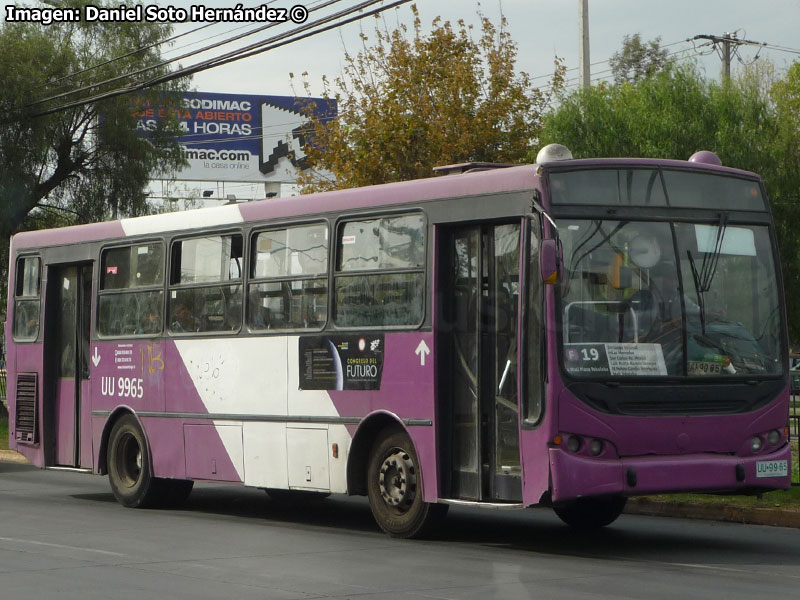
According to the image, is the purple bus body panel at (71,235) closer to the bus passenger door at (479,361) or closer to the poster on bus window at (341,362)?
the poster on bus window at (341,362)

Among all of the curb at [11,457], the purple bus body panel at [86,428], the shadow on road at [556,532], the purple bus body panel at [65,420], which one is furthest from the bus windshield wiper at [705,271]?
the curb at [11,457]

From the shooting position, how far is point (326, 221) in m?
12.9

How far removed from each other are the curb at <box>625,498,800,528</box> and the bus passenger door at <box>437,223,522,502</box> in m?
3.66

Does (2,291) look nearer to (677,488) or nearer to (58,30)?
(58,30)

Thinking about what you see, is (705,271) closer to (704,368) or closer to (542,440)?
(704,368)

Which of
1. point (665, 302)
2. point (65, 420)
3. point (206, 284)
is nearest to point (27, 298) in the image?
point (65, 420)

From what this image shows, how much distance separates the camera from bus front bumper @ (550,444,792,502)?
33.8 feet

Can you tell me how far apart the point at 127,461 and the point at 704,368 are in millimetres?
7238

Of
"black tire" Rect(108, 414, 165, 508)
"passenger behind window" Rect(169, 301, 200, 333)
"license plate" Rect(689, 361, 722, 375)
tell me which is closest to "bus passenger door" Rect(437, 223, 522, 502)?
"license plate" Rect(689, 361, 722, 375)

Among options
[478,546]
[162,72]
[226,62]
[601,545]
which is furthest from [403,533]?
[162,72]

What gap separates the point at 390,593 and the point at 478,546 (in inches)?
112

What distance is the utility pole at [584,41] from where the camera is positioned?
87.5 ft

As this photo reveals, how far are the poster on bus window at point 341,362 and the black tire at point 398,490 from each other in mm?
539

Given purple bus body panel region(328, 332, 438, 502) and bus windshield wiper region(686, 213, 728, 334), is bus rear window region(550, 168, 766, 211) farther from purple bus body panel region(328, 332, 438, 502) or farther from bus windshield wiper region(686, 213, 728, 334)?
purple bus body panel region(328, 332, 438, 502)
